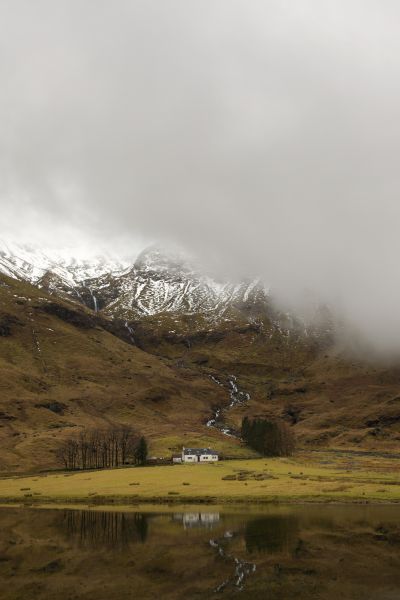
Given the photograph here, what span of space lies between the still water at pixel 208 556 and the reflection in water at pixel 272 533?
10 cm

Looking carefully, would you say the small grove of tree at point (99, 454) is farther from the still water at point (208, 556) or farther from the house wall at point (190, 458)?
the still water at point (208, 556)

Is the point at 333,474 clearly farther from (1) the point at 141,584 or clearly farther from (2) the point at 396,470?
(1) the point at 141,584

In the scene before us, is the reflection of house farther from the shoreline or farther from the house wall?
the house wall

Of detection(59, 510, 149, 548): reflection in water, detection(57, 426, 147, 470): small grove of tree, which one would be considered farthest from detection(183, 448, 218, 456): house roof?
detection(59, 510, 149, 548): reflection in water

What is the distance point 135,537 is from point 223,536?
898 centimetres

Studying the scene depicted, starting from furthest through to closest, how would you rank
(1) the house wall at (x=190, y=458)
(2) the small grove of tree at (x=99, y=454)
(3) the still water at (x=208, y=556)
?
(1) the house wall at (x=190, y=458), (2) the small grove of tree at (x=99, y=454), (3) the still water at (x=208, y=556)

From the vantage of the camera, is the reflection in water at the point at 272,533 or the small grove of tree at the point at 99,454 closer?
the reflection in water at the point at 272,533

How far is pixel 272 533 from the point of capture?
57531mm

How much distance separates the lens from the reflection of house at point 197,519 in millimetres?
66606

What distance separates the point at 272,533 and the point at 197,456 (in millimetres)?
131992

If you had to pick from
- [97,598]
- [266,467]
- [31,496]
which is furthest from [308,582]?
[266,467]

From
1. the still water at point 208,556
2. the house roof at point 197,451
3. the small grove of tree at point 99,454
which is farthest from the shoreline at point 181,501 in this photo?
the house roof at point 197,451

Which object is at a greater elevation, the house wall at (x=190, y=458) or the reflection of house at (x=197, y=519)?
the house wall at (x=190, y=458)

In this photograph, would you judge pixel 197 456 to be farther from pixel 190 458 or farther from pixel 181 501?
pixel 181 501
